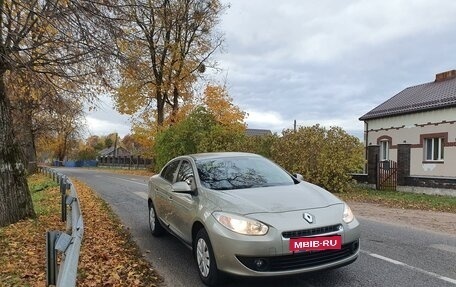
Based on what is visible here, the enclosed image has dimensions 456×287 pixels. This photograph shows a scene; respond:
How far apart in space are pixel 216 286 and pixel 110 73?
6.45m

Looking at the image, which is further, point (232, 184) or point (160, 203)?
point (160, 203)

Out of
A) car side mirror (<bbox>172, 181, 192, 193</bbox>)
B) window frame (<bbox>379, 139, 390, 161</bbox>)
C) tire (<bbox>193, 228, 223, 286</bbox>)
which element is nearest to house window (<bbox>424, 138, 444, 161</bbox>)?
window frame (<bbox>379, 139, 390, 161</bbox>)

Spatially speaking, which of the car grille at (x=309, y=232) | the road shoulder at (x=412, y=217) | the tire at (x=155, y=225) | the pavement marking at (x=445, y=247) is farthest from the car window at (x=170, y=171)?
the road shoulder at (x=412, y=217)

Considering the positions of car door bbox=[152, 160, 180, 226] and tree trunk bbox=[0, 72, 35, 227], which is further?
tree trunk bbox=[0, 72, 35, 227]

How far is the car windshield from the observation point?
5992 millimetres

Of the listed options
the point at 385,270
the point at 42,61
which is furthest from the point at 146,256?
the point at 42,61

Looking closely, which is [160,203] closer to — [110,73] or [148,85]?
[110,73]

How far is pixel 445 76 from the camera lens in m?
28.6

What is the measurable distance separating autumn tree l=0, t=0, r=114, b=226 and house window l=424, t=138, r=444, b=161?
1949 centimetres

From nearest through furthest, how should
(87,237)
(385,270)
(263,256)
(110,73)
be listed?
(263,256)
(385,270)
(87,237)
(110,73)

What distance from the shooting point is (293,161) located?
65.5 ft

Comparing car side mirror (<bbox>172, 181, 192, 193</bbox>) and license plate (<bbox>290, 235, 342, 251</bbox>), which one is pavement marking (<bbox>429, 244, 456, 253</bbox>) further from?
car side mirror (<bbox>172, 181, 192, 193</bbox>)

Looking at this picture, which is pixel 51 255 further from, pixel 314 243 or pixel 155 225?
pixel 155 225

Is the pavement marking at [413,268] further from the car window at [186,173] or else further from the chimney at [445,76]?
the chimney at [445,76]
